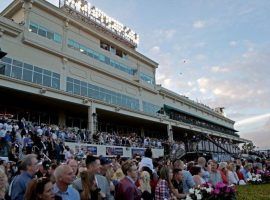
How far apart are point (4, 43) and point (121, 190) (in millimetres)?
20085

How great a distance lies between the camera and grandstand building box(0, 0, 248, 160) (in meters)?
22.7

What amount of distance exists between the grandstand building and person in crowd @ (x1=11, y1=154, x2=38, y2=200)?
54.6 feet

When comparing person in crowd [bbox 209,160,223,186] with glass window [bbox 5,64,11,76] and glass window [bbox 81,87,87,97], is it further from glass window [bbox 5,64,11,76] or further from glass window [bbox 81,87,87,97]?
glass window [bbox 81,87,87,97]

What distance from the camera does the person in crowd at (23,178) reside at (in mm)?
4309

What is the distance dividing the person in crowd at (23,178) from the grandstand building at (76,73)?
54.6 feet

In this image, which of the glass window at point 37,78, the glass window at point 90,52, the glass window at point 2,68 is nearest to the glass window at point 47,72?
the glass window at point 37,78

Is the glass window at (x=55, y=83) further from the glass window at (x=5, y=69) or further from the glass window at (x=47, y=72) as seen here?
the glass window at (x=5, y=69)

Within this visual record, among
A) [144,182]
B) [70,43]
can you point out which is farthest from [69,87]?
[144,182]

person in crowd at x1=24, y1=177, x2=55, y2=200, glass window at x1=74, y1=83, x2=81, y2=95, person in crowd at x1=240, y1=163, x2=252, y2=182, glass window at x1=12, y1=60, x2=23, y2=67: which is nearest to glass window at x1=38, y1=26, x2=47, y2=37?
glass window at x1=12, y1=60, x2=23, y2=67

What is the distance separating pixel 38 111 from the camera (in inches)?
1019

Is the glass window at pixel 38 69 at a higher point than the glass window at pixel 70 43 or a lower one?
lower

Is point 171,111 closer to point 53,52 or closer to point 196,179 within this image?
point 53,52

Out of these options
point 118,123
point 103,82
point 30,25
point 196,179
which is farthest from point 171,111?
point 196,179

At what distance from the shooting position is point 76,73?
90.7 ft
